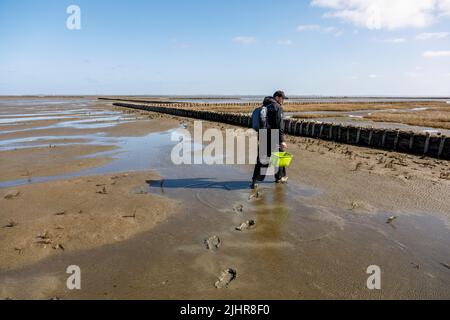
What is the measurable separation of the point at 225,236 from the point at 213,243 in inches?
13.6

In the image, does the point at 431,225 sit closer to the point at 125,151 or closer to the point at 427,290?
the point at 427,290

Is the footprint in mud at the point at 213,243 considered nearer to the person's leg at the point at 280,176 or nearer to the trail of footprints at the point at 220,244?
the trail of footprints at the point at 220,244

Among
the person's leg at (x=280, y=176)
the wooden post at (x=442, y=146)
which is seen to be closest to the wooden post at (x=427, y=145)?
the wooden post at (x=442, y=146)

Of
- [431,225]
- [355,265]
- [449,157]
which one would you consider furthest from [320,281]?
[449,157]

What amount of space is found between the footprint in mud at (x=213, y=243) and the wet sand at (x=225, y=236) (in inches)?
1.6

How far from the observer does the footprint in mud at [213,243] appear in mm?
5492

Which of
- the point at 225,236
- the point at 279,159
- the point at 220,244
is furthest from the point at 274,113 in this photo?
the point at 220,244

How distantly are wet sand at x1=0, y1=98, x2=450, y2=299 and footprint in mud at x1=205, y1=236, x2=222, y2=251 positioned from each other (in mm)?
39

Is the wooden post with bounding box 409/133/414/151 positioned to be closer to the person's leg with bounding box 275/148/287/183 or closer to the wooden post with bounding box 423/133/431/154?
the wooden post with bounding box 423/133/431/154

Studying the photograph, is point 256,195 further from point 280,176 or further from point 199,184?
point 199,184

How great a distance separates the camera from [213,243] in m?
5.64

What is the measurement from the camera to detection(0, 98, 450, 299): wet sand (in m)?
4.37

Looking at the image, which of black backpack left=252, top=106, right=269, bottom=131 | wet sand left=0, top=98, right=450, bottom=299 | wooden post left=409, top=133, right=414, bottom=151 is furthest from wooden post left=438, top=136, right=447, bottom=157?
black backpack left=252, top=106, right=269, bottom=131

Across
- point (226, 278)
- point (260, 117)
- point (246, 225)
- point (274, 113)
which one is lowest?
point (226, 278)
